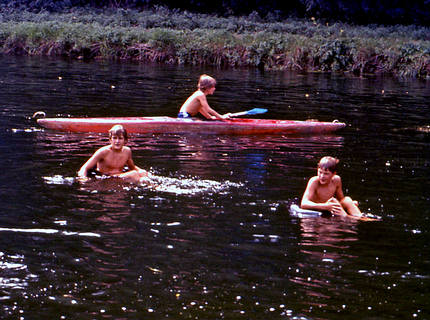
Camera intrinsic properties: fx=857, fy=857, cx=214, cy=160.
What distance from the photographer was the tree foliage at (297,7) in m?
39.0

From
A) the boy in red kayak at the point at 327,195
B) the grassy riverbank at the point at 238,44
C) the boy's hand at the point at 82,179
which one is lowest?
the boy's hand at the point at 82,179

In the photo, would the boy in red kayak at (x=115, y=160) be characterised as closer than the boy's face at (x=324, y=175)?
No

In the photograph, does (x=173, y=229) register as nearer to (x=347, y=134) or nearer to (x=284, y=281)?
(x=284, y=281)

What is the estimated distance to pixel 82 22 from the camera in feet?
117

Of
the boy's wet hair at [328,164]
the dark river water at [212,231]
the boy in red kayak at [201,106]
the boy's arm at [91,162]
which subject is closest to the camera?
the dark river water at [212,231]

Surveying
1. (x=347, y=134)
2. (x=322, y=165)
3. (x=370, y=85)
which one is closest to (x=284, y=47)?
(x=370, y=85)

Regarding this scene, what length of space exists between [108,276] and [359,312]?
2292 millimetres

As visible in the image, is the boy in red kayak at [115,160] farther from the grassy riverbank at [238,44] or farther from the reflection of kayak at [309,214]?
the grassy riverbank at [238,44]

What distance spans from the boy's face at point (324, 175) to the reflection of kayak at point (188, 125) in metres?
6.17

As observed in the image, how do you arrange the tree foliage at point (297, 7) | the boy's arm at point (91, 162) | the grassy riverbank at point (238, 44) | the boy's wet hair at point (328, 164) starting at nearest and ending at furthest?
the boy's wet hair at point (328, 164) < the boy's arm at point (91, 162) < the grassy riverbank at point (238, 44) < the tree foliage at point (297, 7)

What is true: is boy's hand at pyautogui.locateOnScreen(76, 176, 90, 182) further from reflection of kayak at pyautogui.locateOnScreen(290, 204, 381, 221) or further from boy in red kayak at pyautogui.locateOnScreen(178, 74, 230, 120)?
boy in red kayak at pyautogui.locateOnScreen(178, 74, 230, 120)

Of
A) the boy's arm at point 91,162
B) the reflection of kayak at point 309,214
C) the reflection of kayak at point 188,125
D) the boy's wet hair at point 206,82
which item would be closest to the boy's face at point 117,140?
the boy's arm at point 91,162

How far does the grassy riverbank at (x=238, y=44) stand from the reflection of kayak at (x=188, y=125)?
12604 mm

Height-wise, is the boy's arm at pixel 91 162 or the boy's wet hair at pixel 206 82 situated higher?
the boy's wet hair at pixel 206 82
